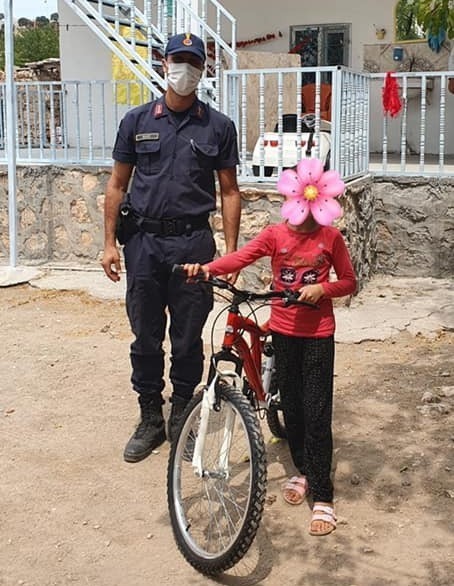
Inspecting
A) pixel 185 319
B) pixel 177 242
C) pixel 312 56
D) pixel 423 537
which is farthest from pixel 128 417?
pixel 312 56

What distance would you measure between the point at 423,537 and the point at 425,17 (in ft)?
7.02

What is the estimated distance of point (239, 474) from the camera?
3871mm

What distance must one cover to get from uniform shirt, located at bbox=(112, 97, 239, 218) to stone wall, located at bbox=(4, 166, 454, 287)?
→ 3.18 metres

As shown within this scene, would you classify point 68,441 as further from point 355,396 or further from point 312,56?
point 312,56

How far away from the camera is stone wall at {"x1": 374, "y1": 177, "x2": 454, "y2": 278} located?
26.9 feet

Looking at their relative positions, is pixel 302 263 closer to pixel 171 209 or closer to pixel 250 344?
pixel 250 344

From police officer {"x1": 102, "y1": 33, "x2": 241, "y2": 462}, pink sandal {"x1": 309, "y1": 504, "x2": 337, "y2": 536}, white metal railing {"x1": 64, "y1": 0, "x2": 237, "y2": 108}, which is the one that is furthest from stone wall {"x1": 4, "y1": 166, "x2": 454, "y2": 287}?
pink sandal {"x1": 309, "y1": 504, "x2": 337, "y2": 536}

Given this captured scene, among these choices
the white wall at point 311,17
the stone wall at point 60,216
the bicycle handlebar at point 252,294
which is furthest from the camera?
the white wall at point 311,17

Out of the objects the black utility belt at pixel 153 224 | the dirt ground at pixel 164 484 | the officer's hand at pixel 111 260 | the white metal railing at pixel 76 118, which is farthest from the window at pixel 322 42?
the officer's hand at pixel 111 260

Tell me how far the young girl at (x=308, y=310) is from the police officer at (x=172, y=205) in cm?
66

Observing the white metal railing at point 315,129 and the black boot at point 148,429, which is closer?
the black boot at point 148,429

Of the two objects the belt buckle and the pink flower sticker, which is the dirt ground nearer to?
the belt buckle

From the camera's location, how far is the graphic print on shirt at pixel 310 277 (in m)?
3.56

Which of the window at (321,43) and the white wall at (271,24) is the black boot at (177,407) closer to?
the window at (321,43)
